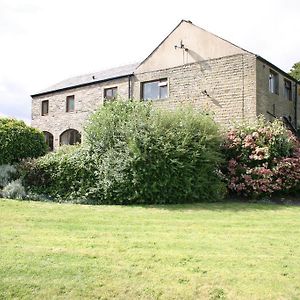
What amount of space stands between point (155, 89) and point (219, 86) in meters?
4.39

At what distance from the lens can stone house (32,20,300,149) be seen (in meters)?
20.9

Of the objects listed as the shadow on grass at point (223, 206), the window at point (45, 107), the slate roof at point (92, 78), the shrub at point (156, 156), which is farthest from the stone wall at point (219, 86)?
the window at point (45, 107)

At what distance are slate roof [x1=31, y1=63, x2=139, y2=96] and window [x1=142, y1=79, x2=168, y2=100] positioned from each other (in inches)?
54.3

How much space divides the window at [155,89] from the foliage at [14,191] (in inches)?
493

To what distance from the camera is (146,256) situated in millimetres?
6508

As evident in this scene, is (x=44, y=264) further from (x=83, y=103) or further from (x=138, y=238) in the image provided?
(x=83, y=103)

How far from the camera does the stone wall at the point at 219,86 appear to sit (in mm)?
20703

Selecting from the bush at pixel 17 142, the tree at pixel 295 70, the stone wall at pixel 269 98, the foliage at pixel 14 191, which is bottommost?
the foliage at pixel 14 191

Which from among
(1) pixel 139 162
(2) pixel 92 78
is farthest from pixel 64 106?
(1) pixel 139 162

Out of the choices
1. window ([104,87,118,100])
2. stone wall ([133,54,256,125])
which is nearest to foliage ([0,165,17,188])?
stone wall ([133,54,256,125])

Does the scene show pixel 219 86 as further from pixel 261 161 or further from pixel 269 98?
pixel 261 161

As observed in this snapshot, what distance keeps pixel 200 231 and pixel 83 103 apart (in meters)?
20.7

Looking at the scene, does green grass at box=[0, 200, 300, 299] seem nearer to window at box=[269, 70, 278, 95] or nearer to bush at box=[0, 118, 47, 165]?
bush at box=[0, 118, 47, 165]

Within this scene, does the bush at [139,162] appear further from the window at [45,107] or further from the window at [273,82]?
the window at [45,107]
